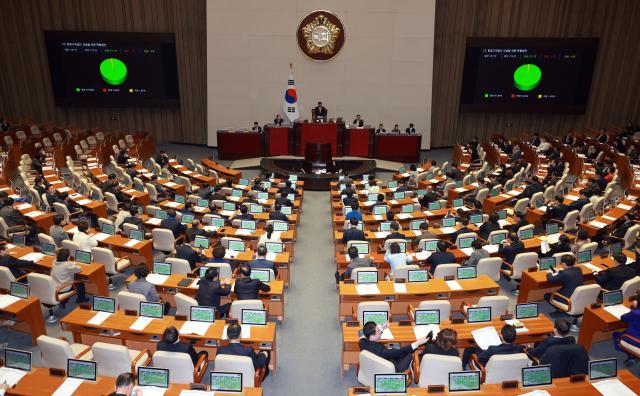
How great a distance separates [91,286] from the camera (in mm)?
9547

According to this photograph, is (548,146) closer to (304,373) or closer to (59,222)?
(304,373)

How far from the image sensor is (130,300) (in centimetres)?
773

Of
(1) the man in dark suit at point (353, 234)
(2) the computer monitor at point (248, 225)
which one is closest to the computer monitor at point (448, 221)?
(1) the man in dark suit at point (353, 234)

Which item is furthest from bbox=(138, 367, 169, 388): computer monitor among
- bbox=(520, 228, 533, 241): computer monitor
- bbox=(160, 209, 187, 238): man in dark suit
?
bbox=(520, 228, 533, 241): computer monitor

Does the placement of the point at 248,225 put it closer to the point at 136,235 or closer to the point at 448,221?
the point at 136,235

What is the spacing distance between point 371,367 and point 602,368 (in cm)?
295

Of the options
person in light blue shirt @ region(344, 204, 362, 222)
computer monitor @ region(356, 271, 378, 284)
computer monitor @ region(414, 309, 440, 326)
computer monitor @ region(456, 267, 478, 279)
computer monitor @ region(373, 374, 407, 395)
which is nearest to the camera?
computer monitor @ region(373, 374, 407, 395)

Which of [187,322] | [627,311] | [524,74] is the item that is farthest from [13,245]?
[524,74]

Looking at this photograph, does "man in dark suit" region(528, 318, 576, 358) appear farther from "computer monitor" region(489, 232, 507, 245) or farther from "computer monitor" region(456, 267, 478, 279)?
"computer monitor" region(489, 232, 507, 245)

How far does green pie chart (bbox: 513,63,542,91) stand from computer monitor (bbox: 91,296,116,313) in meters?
21.8

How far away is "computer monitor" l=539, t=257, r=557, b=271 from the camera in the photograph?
9.39 m

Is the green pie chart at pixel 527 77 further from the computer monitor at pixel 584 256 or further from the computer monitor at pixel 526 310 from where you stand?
the computer monitor at pixel 526 310

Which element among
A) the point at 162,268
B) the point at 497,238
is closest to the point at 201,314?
the point at 162,268

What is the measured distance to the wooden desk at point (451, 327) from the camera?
7.13 m
